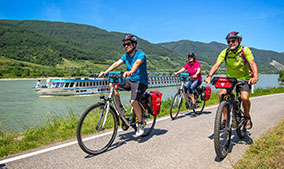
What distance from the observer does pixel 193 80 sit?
7.75m

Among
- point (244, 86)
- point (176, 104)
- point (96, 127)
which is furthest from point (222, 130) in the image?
point (176, 104)

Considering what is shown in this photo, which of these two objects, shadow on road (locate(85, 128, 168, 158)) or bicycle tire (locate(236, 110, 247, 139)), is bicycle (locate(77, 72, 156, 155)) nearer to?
shadow on road (locate(85, 128, 168, 158))

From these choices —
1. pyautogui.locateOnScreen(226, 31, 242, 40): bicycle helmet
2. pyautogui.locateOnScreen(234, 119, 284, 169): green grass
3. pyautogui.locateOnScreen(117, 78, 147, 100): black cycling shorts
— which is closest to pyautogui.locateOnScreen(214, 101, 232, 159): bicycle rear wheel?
pyautogui.locateOnScreen(234, 119, 284, 169): green grass

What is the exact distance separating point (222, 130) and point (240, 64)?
152 cm

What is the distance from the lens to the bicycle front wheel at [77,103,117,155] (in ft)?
11.9

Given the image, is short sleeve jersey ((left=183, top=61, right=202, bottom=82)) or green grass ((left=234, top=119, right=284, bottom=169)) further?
short sleeve jersey ((left=183, top=61, right=202, bottom=82))

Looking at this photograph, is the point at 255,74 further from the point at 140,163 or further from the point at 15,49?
the point at 15,49

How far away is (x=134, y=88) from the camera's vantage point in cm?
430

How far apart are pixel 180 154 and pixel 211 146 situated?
0.81m

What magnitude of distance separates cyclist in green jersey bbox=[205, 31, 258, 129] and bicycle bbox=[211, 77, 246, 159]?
0.22 metres

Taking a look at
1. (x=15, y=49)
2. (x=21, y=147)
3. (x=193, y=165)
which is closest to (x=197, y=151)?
(x=193, y=165)

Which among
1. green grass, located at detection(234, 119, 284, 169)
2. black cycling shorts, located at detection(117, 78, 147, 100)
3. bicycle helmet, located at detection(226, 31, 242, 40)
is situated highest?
bicycle helmet, located at detection(226, 31, 242, 40)

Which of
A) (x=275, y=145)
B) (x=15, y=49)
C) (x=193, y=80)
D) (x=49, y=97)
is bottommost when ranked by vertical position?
(x=49, y=97)

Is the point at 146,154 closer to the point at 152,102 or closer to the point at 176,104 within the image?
the point at 152,102
